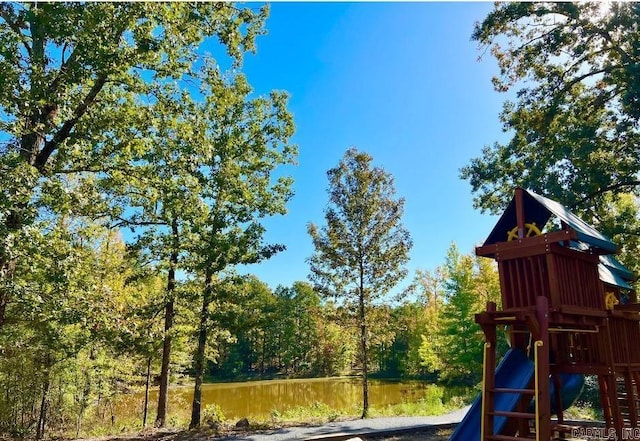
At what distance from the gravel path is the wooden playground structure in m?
4.35

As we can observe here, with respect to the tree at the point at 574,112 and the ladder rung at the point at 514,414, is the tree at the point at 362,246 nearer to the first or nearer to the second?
the tree at the point at 574,112

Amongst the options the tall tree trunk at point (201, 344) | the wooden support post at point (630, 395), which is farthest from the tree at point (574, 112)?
the tall tree trunk at point (201, 344)

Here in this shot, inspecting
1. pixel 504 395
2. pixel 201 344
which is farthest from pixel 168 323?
pixel 504 395

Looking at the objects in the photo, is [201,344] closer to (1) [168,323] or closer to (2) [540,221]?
(1) [168,323]

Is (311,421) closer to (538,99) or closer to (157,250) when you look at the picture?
(157,250)

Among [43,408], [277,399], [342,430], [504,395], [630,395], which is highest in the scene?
[504,395]

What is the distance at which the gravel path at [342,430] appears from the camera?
8.76 meters

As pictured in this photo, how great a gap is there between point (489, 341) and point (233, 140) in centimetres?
879

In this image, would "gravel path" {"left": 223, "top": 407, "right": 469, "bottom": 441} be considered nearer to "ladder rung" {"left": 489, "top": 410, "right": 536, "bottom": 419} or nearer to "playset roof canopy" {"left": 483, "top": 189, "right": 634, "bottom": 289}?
"ladder rung" {"left": 489, "top": 410, "right": 536, "bottom": 419}

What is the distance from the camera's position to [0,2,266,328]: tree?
5590 millimetres

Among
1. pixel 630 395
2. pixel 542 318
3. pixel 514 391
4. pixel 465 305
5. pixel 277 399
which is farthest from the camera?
pixel 277 399

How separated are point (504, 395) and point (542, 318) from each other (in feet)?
3.92

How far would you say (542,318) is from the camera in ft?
14.0

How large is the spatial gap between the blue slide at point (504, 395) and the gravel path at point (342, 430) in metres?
4.00
